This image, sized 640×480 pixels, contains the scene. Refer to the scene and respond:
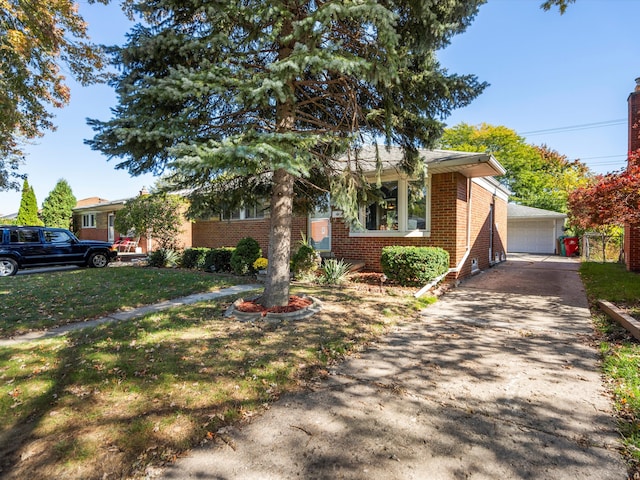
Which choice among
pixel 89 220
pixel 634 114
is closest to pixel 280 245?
pixel 634 114

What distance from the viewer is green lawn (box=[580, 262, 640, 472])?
245cm

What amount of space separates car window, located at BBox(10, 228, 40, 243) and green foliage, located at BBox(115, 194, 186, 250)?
98.5 inches

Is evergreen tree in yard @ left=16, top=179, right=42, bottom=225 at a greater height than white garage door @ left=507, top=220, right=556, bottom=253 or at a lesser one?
greater

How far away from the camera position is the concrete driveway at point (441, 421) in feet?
6.90

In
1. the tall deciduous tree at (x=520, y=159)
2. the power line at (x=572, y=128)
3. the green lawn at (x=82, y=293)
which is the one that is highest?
the power line at (x=572, y=128)

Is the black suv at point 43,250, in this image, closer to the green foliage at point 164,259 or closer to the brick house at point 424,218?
the green foliage at point 164,259

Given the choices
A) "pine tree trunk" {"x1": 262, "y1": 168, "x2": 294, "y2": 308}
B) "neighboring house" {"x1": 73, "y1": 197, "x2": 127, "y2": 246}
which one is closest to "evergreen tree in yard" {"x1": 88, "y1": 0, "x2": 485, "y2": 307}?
"pine tree trunk" {"x1": 262, "y1": 168, "x2": 294, "y2": 308}

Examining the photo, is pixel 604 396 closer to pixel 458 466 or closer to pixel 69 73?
pixel 458 466

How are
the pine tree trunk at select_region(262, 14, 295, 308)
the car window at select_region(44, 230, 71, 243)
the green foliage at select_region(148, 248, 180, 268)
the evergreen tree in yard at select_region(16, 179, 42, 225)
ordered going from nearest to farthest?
1. the pine tree trunk at select_region(262, 14, 295, 308)
2. the car window at select_region(44, 230, 71, 243)
3. the green foliage at select_region(148, 248, 180, 268)
4. the evergreen tree in yard at select_region(16, 179, 42, 225)

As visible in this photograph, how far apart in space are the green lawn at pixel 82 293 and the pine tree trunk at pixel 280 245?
2.93 metres

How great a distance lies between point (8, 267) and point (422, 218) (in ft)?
42.7

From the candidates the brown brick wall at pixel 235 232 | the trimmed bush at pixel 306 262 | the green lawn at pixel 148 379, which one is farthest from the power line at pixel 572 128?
the green lawn at pixel 148 379

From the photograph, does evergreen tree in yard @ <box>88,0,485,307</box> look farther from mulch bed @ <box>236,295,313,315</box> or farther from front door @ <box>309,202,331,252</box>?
front door @ <box>309,202,331,252</box>

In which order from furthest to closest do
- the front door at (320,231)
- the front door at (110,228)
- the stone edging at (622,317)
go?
the front door at (110,228) < the front door at (320,231) < the stone edging at (622,317)
